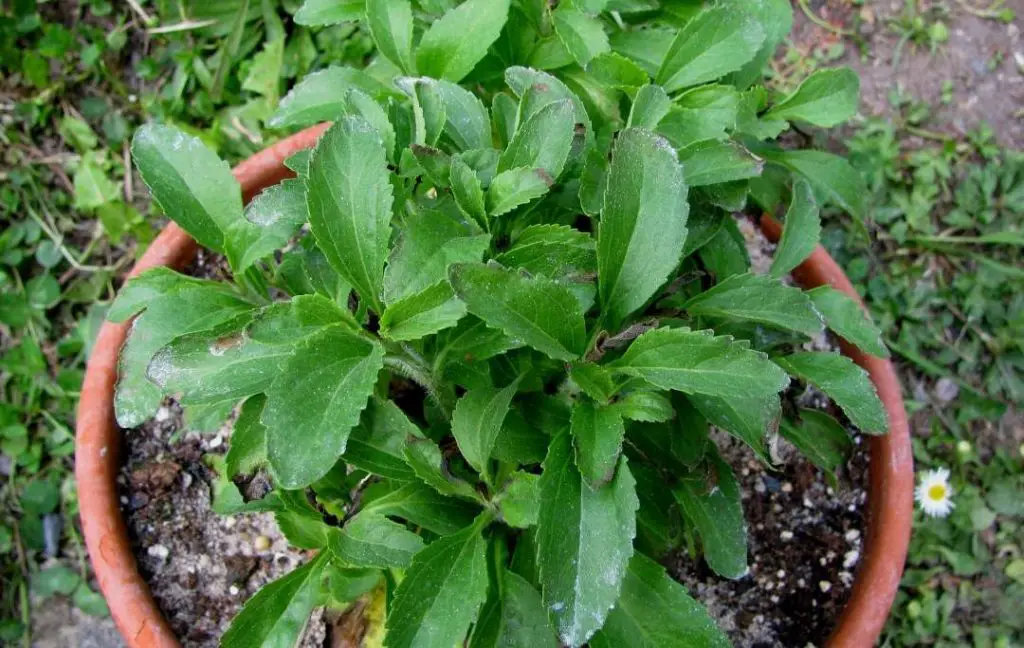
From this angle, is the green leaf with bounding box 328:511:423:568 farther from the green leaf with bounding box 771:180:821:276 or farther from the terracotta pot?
the green leaf with bounding box 771:180:821:276

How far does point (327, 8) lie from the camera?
1.21 meters

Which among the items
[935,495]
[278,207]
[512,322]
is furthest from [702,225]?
[935,495]

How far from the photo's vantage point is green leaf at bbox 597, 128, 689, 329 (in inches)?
35.9

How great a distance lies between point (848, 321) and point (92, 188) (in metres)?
1.53

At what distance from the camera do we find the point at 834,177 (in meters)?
1.21

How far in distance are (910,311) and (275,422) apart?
1.49 meters

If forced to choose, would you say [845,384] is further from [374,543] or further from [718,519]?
[374,543]

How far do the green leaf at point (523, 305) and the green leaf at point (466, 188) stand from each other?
0.14 meters

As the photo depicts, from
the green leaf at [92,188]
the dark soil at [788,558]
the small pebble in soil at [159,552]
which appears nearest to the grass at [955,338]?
the dark soil at [788,558]

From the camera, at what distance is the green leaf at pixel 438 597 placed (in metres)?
0.90

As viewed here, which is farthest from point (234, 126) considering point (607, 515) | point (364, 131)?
point (607, 515)

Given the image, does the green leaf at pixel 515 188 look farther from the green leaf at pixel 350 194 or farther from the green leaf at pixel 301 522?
the green leaf at pixel 301 522

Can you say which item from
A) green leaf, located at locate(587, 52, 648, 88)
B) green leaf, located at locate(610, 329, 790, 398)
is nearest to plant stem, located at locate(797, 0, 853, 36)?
green leaf, located at locate(587, 52, 648, 88)

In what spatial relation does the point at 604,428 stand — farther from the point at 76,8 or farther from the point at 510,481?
the point at 76,8
